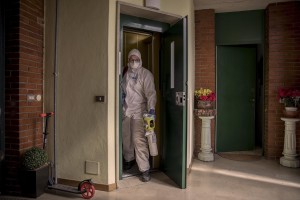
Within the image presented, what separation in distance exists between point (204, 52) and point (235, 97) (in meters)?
1.17

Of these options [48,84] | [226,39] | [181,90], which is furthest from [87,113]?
[226,39]

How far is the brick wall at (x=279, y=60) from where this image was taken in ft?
12.6

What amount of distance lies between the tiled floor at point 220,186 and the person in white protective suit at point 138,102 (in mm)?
292

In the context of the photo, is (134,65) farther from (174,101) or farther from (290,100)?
(290,100)

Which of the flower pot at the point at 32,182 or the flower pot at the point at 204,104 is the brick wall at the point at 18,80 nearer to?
the flower pot at the point at 32,182

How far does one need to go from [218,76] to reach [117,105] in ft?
8.52

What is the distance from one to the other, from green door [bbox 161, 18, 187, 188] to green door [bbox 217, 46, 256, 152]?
1.71 m

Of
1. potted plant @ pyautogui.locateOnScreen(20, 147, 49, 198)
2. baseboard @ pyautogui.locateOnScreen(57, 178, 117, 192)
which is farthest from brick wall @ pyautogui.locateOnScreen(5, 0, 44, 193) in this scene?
baseboard @ pyautogui.locateOnScreen(57, 178, 117, 192)

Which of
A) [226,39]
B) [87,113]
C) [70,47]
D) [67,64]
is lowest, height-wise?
[87,113]

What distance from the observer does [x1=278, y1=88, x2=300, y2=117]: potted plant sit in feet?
11.5

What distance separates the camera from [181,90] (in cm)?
264

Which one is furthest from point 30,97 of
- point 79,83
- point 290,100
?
point 290,100

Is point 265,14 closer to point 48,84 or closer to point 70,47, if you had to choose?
point 70,47

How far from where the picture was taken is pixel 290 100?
3553mm
